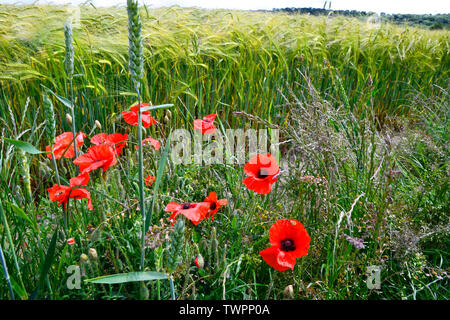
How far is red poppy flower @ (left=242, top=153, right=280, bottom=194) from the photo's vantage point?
3.06 feet

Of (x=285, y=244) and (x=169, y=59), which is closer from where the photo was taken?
(x=285, y=244)

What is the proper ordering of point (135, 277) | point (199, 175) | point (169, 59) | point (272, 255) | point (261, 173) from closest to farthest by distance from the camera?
point (135, 277)
point (272, 255)
point (261, 173)
point (199, 175)
point (169, 59)

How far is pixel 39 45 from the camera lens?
74.5 inches

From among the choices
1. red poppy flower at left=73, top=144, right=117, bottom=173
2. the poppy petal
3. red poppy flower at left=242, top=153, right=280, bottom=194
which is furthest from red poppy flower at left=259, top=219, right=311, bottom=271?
red poppy flower at left=73, top=144, right=117, bottom=173

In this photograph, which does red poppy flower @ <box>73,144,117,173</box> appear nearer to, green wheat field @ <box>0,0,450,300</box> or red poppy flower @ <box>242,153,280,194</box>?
green wheat field @ <box>0,0,450,300</box>

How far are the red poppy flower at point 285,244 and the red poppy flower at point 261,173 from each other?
116mm

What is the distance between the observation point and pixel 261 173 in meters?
0.98

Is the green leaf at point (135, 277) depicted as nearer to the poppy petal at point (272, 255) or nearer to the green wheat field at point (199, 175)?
the green wheat field at point (199, 175)

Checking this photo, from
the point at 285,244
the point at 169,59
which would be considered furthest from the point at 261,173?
the point at 169,59

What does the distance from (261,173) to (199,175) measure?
488 millimetres

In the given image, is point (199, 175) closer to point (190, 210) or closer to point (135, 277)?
point (190, 210)

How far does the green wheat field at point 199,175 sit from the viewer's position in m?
0.86

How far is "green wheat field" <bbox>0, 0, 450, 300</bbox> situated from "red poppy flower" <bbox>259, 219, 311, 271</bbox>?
0.23 ft
